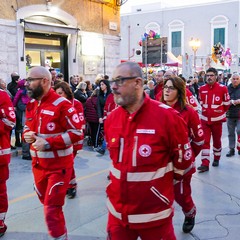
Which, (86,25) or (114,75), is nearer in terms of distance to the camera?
(114,75)

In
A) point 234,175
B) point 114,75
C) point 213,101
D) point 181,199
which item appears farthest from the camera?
point 213,101

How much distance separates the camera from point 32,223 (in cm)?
450

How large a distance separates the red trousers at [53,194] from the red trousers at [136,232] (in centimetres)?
88

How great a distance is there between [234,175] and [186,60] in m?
8.66

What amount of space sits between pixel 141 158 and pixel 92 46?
12.4 meters

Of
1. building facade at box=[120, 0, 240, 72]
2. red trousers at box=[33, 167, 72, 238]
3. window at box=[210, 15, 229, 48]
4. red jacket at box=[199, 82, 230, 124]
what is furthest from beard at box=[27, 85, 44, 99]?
window at box=[210, 15, 229, 48]

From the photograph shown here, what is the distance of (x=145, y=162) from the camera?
7.88ft

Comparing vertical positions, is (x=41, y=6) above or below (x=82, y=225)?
above

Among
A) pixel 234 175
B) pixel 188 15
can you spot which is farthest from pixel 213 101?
pixel 188 15

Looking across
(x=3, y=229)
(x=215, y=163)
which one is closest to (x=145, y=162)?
(x=3, y=229)

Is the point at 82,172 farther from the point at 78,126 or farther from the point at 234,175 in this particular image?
the point at 78,126

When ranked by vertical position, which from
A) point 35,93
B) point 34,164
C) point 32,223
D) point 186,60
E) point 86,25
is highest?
point 86,25

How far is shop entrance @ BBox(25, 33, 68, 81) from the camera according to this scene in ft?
41.2

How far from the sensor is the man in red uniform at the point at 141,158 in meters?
2.41
